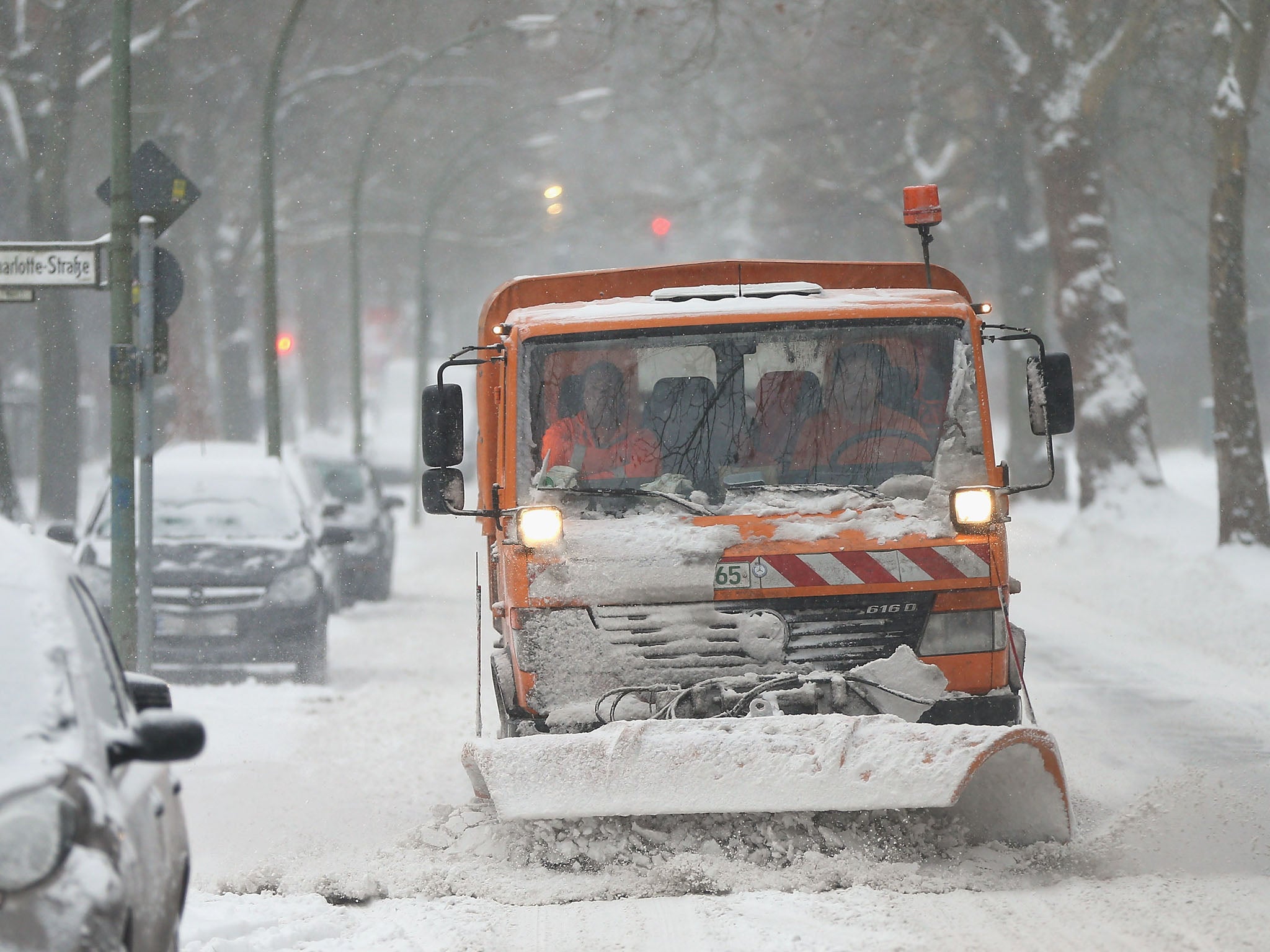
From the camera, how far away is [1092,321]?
2175cm

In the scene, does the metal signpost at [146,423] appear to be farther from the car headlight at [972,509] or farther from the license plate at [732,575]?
the car headlight at [972,509]

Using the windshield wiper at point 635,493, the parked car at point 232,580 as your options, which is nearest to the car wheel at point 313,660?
the parked car at point 232,580

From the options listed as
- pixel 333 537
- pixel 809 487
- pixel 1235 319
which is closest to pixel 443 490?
pixel 809 487

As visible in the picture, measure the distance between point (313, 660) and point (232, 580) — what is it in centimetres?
86

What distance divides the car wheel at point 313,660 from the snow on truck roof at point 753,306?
591cm

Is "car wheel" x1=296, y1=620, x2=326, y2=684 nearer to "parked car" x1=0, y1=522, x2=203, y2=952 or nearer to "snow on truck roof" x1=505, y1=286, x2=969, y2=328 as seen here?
"snow on truck roof" x1=505, y1=286, x2=969, y2=328

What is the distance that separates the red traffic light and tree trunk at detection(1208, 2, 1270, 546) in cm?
957

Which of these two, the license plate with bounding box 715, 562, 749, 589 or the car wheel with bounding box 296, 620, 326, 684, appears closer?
the license plate with bounding box 715, 562, 749, 589

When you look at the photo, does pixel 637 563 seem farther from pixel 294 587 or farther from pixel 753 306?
pixel 294 587

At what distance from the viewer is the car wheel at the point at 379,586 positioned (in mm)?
19453

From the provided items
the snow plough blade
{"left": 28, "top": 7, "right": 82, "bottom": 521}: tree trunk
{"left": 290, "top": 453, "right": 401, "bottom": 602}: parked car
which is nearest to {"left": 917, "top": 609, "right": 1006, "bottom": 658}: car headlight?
the snow plough blade

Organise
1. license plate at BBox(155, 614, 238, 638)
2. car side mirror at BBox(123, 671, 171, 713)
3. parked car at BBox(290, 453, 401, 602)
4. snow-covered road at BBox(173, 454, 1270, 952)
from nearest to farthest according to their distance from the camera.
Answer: car side mirror at BBox(123, 671, 171, 713) < snow-covered road at BBox(173, 454, 1270, 952) < license plate at BBox(155, 614, 238, 638) < parked car at BBox(290, 453, 401, 602)

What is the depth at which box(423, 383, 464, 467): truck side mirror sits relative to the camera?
24.6ft

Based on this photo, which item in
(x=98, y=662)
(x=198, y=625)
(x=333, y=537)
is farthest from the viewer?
(x=333, y=537)
